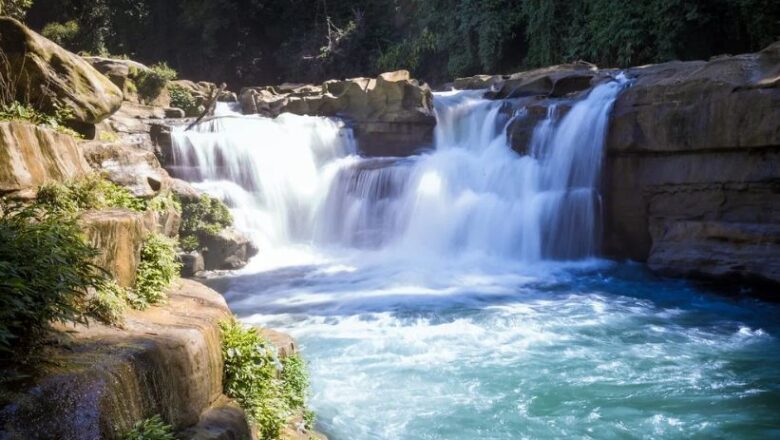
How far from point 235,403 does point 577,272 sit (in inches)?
395

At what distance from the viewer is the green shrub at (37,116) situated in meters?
7.07

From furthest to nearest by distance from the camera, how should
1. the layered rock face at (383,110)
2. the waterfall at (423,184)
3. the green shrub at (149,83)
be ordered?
the layered rock face at (383,110), the green shrub at (149,83), the waterfall at (423,184)

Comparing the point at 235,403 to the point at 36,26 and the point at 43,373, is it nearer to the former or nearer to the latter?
the point at 43,373

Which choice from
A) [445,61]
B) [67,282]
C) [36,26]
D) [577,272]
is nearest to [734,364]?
[577,272]

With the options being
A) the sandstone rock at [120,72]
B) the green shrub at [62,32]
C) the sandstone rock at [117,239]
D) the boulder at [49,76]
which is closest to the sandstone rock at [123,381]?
the sandstone rock at [117,239]

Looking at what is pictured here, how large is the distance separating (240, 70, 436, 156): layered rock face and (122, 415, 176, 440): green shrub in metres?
16.5

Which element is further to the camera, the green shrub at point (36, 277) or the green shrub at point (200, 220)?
the green shrub at point (200, 220)

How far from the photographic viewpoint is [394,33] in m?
33.6

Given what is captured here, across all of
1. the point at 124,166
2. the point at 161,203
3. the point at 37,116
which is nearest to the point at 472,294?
the point at 161,203

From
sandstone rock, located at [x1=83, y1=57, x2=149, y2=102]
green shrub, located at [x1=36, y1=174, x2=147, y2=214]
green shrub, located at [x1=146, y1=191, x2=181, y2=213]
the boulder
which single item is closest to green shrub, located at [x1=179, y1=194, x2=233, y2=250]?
green shrub, located at [x1=146, y1=191, x2=181, y2=213]

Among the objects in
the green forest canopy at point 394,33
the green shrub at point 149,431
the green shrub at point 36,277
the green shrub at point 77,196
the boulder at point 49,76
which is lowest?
the green shrub at point 149,431

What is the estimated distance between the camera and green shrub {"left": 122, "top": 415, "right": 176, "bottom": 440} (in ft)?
11.9

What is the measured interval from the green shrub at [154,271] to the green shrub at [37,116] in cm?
202

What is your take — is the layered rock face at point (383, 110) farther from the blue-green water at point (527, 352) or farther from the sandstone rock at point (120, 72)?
the blue-green water at point (527, 352)
